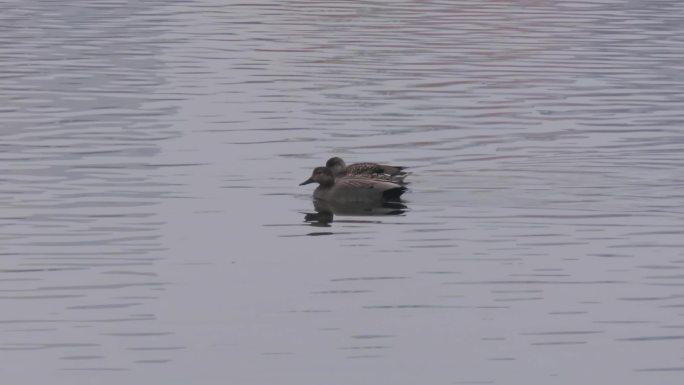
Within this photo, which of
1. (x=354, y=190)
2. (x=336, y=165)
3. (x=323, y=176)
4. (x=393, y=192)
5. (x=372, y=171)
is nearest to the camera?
(x=393, y=192)

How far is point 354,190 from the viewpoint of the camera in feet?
83.3

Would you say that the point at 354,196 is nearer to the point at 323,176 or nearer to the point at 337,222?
the point at 323,176

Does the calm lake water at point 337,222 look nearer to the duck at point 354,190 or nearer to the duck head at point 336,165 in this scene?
the duck at point 354,190

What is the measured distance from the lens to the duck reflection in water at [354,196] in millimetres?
25047

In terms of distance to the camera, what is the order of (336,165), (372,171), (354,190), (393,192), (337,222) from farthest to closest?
1. (336,165)
2. (372,171)
3. (354,190)
4. (393,192)
5. (337,222)

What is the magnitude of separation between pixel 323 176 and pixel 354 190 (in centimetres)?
66

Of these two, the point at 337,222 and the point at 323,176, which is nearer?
the point at 337,222

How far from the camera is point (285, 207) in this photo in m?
25.0

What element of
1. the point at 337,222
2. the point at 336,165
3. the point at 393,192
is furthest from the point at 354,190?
the point at 337,222

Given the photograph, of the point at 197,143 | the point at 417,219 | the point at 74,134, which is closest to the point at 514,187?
the point at 417,219

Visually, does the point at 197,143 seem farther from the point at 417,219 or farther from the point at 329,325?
the point at 329,325

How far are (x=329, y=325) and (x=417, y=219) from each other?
20.7 ft

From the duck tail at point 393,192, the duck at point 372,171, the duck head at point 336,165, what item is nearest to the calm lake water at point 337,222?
the duck tail at point 393,192

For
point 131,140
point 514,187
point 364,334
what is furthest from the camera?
point 131,140
